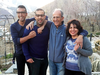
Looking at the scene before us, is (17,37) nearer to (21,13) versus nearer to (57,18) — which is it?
(21,13)

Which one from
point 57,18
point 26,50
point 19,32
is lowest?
point 26,50

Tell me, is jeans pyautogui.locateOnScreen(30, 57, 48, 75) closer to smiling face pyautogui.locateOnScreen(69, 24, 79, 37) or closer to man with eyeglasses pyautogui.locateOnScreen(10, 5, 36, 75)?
man with eyeglasses pyautogui.locateOnScreen(10, 5, 36, 75)

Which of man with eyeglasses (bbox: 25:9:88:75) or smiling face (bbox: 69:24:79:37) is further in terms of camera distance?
man with eyeglasses (bbox: 25:9:88:75)

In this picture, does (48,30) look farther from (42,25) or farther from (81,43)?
(81,43)

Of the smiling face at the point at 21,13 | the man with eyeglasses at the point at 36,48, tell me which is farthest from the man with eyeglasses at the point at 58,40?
the smiling face at the point at 21,13

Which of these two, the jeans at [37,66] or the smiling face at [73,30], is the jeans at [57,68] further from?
the smiling face at [73,30]

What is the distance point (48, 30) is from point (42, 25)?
139mm

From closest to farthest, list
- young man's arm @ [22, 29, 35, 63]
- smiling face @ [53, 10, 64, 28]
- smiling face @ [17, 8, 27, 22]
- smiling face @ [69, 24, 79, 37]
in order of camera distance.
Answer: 1. smiling face @ [69, 24, 79, 37]
2. smiling face @ [53, 10, 64, 28]
3. young man's arm @ [22, 29, 35, 63]
4. smiling face @ [17, 8, 27, 22]

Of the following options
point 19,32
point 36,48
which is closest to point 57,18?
point 36,48

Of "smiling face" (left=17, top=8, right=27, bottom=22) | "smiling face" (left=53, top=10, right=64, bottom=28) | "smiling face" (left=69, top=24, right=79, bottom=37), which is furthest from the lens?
"smiling face" (left=17, top=8, right=27, bottom=22)

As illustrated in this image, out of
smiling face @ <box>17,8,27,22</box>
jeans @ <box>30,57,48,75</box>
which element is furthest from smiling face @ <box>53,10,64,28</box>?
jeans @ <box>30,57,48,75</box>

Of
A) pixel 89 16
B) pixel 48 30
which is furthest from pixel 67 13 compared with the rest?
pixel 48 30

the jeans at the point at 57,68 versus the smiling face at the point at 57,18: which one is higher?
the smiling face at the point at 57,18

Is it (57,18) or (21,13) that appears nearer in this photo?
(57,18)
